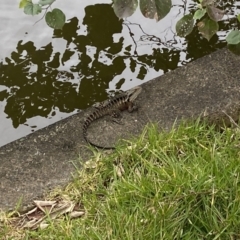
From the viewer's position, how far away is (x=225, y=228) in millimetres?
3035

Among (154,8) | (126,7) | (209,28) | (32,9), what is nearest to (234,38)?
(209,28)

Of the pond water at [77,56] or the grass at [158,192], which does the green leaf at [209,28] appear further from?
the pond water at [77,56]

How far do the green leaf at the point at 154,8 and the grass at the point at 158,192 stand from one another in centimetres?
104

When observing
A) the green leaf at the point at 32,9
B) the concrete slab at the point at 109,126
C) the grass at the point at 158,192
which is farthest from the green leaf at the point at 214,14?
the concrete slab at the point at 109,126

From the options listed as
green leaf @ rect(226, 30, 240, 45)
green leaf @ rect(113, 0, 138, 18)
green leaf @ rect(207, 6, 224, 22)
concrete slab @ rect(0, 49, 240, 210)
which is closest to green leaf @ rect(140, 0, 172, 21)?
green leaf @ rect(113, 0, 138, 18)

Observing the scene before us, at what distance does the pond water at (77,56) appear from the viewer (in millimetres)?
4651

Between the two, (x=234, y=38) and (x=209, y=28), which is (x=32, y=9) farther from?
(x=234, y=38)

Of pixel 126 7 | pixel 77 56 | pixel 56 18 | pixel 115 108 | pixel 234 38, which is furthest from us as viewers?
pixel 77 56

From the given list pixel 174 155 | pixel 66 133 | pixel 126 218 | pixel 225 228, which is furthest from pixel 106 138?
pixel 225 228

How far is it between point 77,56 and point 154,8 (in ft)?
7.95

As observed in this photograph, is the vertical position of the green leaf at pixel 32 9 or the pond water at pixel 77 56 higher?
the green leaf at pixel 32 9

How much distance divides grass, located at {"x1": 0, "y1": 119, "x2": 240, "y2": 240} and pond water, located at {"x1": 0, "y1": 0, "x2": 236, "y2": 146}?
1.15m

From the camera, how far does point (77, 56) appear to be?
5047 mm

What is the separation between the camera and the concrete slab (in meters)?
3.55
